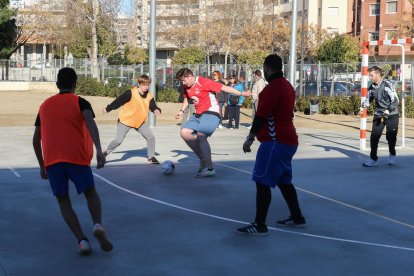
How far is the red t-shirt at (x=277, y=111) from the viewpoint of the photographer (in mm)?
6855

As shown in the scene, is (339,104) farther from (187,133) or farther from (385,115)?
(187,133)

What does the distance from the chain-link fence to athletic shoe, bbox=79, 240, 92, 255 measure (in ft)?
69.7

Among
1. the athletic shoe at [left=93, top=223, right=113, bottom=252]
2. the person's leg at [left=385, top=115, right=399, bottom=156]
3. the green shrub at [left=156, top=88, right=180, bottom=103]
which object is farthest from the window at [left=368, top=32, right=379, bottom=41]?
the athletic shoe at [left=93, top=223, right=113, bottom=252]

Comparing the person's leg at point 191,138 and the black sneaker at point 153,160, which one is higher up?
the person's leg at point 191,138

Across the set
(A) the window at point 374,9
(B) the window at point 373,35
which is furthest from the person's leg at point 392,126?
(A) the window at point 374,9

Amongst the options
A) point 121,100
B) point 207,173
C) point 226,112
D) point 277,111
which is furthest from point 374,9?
point 277,111

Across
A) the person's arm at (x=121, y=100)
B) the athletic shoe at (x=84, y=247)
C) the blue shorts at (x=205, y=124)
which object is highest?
the person's arm at (x=121, y=100)

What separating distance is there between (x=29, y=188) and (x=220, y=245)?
155 inches

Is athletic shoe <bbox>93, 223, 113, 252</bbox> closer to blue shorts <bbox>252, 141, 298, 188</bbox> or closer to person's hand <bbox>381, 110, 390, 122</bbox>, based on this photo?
blue shorts <bbox>252, 141, 298, 188</bbox>

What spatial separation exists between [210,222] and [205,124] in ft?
10.3

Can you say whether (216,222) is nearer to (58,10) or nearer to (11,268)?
(11,268)

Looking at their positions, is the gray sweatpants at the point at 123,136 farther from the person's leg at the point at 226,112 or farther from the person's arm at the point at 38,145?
the person's leg at the point at 226,112

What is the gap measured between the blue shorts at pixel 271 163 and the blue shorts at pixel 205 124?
11.5 feet

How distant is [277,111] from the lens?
6.94 meters
